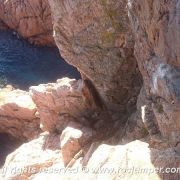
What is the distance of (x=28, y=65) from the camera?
36.3 metres

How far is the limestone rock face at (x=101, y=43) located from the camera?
46.3 ft

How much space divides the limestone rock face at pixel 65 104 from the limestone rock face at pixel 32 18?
21212mm

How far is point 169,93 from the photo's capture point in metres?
8.44

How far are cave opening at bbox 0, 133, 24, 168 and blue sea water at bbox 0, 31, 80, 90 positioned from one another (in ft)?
24.1

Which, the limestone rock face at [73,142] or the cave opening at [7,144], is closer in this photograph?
the limestone rock face at [73,142]

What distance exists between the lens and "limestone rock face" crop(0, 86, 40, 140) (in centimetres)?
2589

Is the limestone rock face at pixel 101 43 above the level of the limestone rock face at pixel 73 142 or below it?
above

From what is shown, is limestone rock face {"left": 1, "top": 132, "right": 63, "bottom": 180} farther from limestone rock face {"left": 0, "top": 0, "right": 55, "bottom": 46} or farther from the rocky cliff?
limestone rock face {"left": 0, "top": 0, "right": 55, "bottom": 46}

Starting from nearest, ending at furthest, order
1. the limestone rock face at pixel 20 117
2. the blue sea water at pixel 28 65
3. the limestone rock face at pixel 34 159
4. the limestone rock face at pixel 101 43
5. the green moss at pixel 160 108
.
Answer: the green moss at pixel 160 108 → the limestone rock face at pixel 101 43 → the limestone rock face at pixel 34 159 → the limestone rock face at pixel 20 117 → the blue sea water at pixel 28 65

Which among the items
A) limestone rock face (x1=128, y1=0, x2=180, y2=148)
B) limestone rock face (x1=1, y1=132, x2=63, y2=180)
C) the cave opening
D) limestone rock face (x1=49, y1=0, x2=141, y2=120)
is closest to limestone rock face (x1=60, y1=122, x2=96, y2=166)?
limestone rock face (x1=1, y1=132, x2=63, y2=180)

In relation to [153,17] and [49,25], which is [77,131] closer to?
[153,17]

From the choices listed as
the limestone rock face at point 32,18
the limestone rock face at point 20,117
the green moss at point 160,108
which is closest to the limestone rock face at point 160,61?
the green moss at point 160,108

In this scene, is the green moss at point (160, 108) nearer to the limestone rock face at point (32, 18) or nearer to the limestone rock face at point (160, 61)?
the limestone rock face at point (160, 61)

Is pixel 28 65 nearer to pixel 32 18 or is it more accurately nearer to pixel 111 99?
pixel 32 18
